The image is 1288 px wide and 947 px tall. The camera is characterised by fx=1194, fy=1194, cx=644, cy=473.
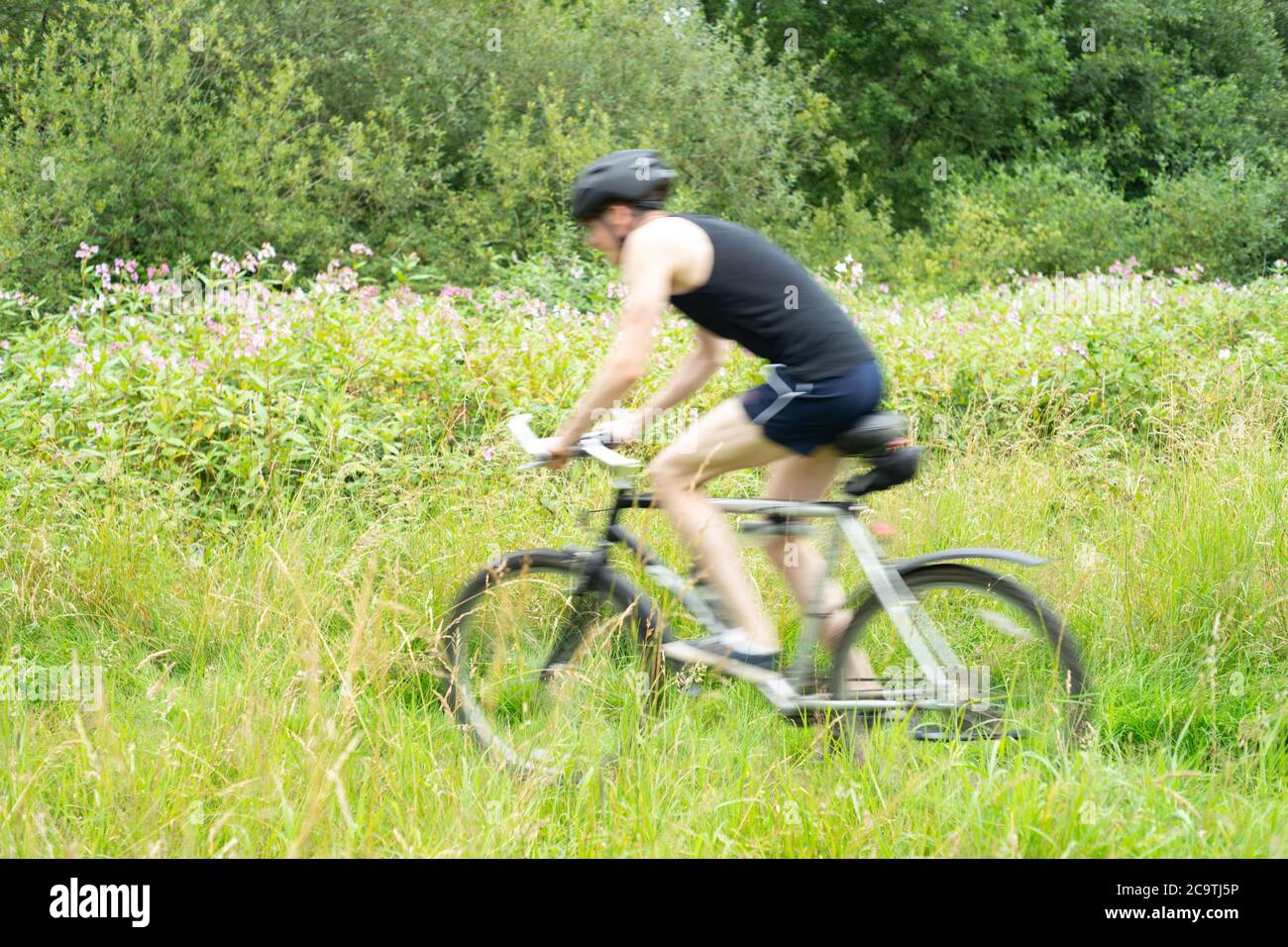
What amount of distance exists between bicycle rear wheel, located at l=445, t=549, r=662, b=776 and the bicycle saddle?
713 mm

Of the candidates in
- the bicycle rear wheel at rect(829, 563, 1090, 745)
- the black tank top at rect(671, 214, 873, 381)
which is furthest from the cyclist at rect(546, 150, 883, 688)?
the bicycle rear wheel at rect(829, 563, 1090, 745)

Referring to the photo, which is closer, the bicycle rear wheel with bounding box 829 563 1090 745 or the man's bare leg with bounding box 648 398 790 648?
the bicycle rear wheel with bounding box 829 563 1090 745

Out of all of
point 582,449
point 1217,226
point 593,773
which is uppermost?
point 1217,226

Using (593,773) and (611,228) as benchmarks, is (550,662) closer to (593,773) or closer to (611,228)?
(593,773)

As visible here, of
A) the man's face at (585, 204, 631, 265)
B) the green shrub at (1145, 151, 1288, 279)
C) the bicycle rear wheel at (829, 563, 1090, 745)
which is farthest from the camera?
the green shrub at (1145, 151, 1288, 279)

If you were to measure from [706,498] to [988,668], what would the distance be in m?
0.88

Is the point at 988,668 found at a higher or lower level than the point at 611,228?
lower

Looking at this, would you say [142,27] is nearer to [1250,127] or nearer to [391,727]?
[391,727]

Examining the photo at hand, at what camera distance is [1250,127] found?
25.6 m

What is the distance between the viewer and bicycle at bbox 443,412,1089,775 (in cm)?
311

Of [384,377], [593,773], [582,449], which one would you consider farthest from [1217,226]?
[593,773]

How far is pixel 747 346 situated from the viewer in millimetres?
3324

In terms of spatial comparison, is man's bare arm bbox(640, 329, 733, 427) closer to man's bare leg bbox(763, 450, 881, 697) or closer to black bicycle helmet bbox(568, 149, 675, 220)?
man's bare leg bbox(763, 450, 881, 697)

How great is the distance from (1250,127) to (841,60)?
886 cm
